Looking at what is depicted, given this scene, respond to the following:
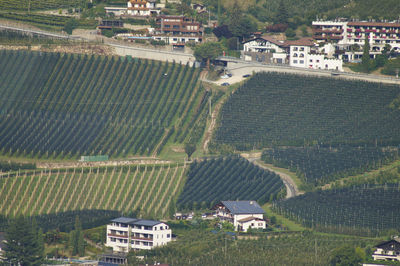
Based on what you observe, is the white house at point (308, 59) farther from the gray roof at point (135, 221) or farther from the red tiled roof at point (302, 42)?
the gray roof at point (135, 221)

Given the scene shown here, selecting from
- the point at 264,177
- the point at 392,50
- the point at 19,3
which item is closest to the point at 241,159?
the point at 264,177

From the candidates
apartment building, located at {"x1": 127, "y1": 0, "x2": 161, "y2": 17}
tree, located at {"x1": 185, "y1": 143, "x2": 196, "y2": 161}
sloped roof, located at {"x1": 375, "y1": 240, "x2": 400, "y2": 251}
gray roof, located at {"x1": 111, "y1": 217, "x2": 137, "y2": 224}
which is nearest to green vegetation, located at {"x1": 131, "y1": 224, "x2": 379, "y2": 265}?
sloped roof, located at {"x1": 375, "y1": 240, "x2": 400, "y2": 251}

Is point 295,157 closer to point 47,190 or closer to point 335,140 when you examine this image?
point 335,140

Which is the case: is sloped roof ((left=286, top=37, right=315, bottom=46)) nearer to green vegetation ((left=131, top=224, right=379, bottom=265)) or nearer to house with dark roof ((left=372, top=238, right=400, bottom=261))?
green vegetation ((left=131, top=224, right=379, bottom=265))

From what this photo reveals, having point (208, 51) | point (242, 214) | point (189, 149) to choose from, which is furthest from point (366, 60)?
point (242, 214)

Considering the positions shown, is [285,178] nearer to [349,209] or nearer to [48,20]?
[349,209]

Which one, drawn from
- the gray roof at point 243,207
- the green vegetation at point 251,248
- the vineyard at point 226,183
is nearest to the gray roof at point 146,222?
the green vegetation at point 251,248

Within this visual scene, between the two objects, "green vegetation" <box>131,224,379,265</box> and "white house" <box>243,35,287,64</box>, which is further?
"white house" <box>243,35,287,64</box>
